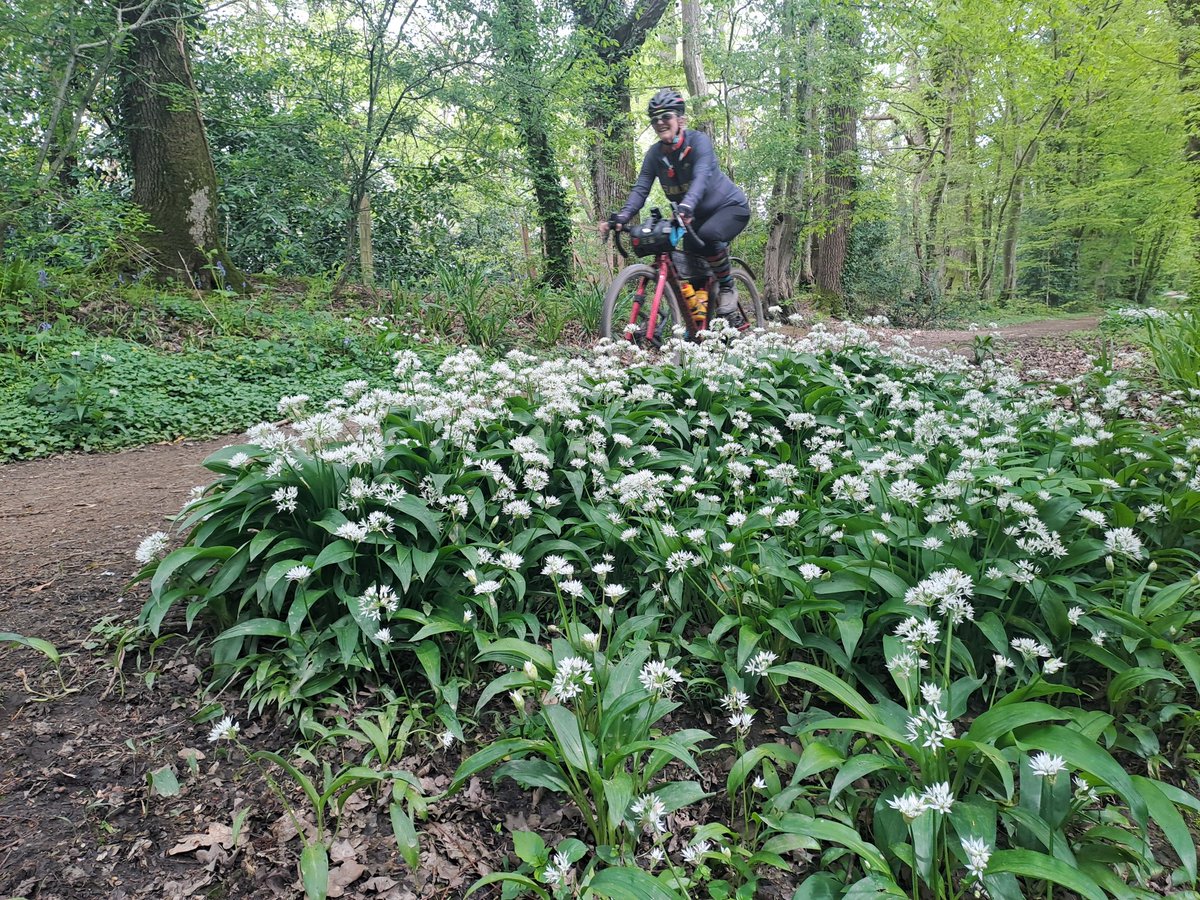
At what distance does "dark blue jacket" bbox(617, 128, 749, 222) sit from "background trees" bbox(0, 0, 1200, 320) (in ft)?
7.57

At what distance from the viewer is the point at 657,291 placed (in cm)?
562

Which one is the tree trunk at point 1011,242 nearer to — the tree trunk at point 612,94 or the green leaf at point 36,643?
the tree trunk at point 612,94

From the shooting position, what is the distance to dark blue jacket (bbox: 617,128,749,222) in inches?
219

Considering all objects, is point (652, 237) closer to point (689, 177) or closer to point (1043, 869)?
point (689, 177)

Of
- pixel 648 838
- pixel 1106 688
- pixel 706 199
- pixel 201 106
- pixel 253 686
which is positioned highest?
pixel 201 106

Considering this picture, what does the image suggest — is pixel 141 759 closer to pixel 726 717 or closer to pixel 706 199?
pixel 726 717

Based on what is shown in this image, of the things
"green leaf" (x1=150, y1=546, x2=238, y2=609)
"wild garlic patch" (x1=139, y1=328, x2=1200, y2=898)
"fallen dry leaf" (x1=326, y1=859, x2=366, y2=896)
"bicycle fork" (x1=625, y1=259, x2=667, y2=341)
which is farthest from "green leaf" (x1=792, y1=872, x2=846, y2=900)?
"bicycle fork" (x1=625, y1=259, x2=667, y2=341)

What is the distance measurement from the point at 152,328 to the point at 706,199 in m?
5.51

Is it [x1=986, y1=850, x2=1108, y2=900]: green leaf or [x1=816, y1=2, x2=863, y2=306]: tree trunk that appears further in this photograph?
[x1=816, y1=2, x2=863, y2=306]: tree trunk

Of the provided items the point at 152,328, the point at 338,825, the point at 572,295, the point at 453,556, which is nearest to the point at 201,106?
the point at 152,328

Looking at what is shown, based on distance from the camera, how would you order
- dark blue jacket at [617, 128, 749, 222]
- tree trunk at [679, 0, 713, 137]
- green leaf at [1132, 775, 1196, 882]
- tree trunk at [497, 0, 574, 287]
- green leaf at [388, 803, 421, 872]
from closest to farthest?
green leaf at [1132, 775, 1196, 882] → green leaf at [388, 803, 421, 872] → dark blue jacket at [617, 128, 749, 222] → tree trunk at [497, 0, 574, 287] → tree trunk at [679, 0, 713, 137]

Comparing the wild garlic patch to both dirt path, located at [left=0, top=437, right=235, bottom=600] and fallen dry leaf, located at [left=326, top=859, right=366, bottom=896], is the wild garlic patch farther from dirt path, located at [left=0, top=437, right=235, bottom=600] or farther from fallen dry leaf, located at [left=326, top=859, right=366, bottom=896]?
dirt path, located at [left=0, top=437, right=235, bottom=600]

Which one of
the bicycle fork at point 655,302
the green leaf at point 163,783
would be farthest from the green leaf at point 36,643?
the bicycle fork at point 655,302

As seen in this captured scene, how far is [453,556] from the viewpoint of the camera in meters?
2.36
